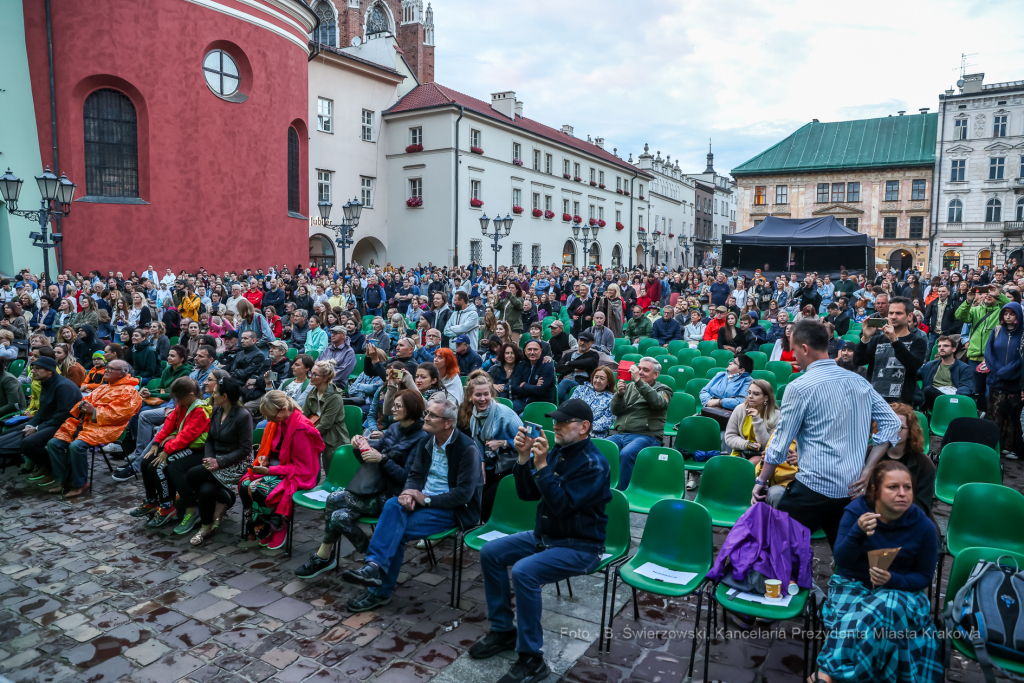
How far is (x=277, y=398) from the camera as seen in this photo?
5672 millimetres

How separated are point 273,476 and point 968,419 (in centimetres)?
647

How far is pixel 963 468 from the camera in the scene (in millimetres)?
5508

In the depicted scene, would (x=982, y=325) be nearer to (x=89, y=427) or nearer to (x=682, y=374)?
(x=682, y=374)

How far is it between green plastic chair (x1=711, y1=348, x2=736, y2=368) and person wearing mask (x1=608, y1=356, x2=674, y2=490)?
139 inches

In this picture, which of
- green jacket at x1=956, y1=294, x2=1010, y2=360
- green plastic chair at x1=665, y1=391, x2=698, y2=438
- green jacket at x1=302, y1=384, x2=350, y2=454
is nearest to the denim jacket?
green jacket at x1=302, y1=384, x2=350, y2=454

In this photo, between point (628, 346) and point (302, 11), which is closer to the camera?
point (628, 346)

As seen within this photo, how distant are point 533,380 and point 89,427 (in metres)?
5.23

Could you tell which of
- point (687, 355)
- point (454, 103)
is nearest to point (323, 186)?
point (454, 103)

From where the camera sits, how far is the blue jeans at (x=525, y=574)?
12.6ft

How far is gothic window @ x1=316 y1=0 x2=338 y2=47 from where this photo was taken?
132 feet

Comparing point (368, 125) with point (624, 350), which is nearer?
A: point (624, 350)

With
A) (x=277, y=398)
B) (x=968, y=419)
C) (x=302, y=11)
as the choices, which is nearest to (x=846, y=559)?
(x=968, y=419)

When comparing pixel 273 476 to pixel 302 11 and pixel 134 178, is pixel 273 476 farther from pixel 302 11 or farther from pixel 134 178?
pixel 302 11

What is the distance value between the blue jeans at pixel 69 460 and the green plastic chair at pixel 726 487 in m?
6.57
